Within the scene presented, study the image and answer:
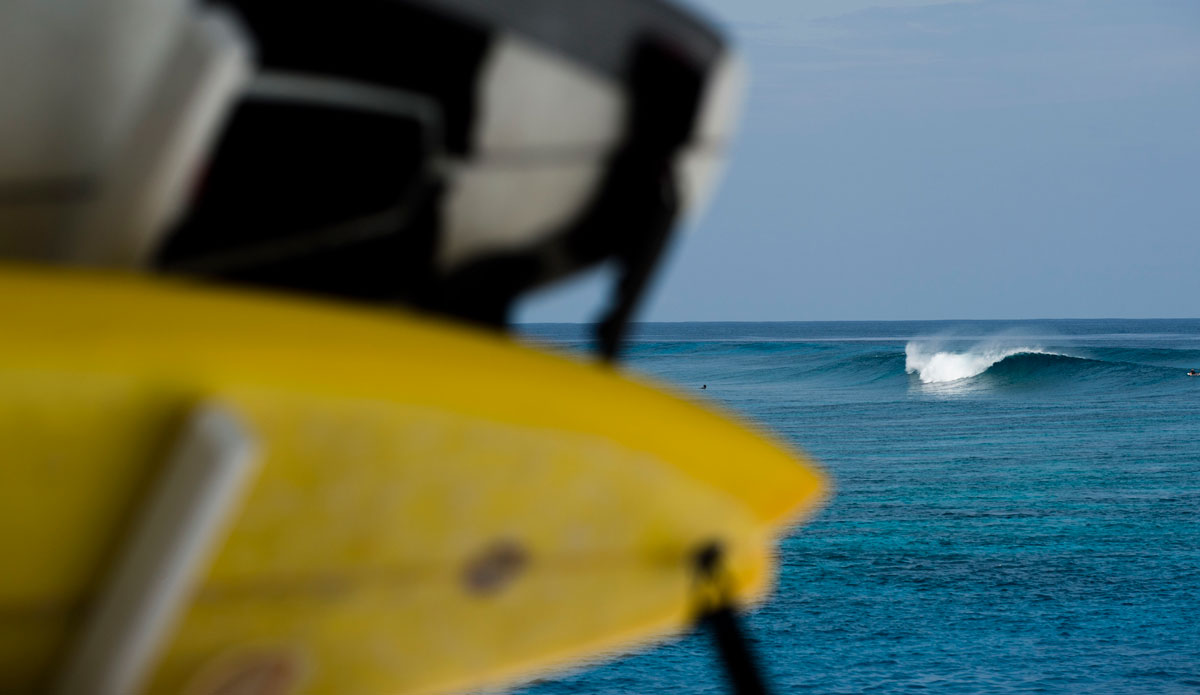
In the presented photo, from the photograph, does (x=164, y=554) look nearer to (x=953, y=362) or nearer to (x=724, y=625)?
(x=724, y=625)

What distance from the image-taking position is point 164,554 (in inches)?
15.9

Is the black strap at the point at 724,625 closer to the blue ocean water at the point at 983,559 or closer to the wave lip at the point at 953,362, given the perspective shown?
the blue ocean water at the point at 983,559

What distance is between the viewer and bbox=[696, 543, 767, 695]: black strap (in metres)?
0.51

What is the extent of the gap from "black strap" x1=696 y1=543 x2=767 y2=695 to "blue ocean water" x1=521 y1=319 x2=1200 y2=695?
1368 millimetres

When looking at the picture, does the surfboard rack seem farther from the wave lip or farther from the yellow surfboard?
the wave lip

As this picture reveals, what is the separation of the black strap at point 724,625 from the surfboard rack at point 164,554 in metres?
0.21

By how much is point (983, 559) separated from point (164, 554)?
10.5 metres

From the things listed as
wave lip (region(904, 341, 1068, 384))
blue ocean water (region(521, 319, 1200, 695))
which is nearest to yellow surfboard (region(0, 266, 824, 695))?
blue ocean water (region(521, 319, 1200, 695))

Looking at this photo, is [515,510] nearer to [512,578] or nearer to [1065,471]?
[512,578]

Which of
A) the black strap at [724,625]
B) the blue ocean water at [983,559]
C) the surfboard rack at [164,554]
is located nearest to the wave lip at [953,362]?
the blue ocean water at [983,559]

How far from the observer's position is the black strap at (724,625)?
20.0 inches

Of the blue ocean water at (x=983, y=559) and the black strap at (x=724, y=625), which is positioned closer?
the black strap at (x=724, y=625)

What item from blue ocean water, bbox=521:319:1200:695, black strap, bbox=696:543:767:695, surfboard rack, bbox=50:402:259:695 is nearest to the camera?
surfboard rack, bbox=50:402:259:695

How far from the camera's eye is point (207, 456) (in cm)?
38
